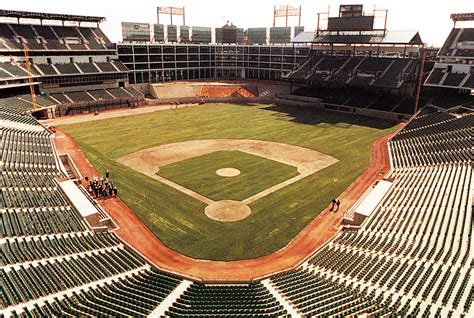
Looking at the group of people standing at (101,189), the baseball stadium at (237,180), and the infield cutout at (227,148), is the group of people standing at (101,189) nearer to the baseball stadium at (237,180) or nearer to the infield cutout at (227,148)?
the baseball stadium at (237,180)

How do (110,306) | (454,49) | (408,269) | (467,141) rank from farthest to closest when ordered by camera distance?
(454,49) → (467,141) → (408,269) → (110,306)

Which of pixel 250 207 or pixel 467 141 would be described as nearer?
pixel 250 207

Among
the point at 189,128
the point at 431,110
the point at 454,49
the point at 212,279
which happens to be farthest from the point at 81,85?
the point at 454,49

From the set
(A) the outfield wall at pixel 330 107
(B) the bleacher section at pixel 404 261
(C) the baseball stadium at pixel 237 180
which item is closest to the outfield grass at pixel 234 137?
(C) the baseball stadium at pixel 237 180

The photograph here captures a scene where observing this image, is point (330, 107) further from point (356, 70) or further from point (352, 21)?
point (352, 21)

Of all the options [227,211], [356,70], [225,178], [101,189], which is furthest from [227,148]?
[356,70]

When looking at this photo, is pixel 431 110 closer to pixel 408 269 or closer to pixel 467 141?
pixel 467 141

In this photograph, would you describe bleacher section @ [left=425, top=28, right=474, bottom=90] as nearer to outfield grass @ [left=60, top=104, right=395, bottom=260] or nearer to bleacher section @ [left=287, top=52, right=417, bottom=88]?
bleacher section @ [left=287, top=52, right=417, bottom=88]
